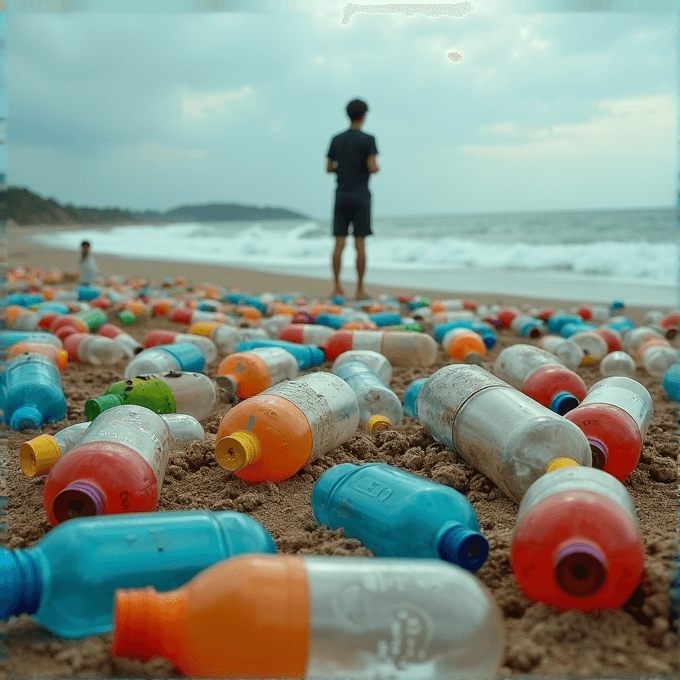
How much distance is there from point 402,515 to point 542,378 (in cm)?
122

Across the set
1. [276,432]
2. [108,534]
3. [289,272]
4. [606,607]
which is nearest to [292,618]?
→ [108,534]

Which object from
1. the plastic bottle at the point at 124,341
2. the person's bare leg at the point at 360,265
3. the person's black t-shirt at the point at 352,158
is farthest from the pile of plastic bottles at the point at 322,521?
the person's black t-shirt at the point at 352,158

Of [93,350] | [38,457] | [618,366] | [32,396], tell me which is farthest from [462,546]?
[93,350]

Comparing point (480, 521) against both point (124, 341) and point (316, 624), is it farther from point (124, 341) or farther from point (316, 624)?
point (124, 341)

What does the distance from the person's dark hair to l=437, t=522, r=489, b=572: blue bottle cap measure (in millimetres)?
5865

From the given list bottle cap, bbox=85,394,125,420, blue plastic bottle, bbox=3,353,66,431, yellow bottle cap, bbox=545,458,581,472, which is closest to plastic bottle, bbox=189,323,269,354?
blue plastic bottle, bbox=3,353,66,431

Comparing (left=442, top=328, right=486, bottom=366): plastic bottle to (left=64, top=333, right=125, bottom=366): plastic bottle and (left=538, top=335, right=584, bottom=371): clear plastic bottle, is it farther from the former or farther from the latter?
(left=64, top=333, right=125, bottom=366): plastic bottle

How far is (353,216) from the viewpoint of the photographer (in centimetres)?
698

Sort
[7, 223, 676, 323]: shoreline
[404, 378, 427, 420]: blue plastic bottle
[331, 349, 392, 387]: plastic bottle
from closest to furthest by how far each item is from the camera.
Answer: [404, 378, 427, 420]: blue plastic bottle, [331, 349, 392, 387]: plastic bottle, [7, 223, 676, 323]: shoreline

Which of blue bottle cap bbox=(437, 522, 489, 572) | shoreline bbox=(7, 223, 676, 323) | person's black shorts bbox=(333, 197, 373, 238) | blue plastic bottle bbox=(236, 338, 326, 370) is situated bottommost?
blue bottle cap bbox=(437, 522, 489, 572)

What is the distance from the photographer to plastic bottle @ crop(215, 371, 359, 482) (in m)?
1.82

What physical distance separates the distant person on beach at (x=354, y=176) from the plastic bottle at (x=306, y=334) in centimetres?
275

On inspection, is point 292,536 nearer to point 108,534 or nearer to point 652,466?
point 108,534

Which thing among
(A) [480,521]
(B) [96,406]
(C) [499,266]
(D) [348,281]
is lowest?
(A) [480,521]
